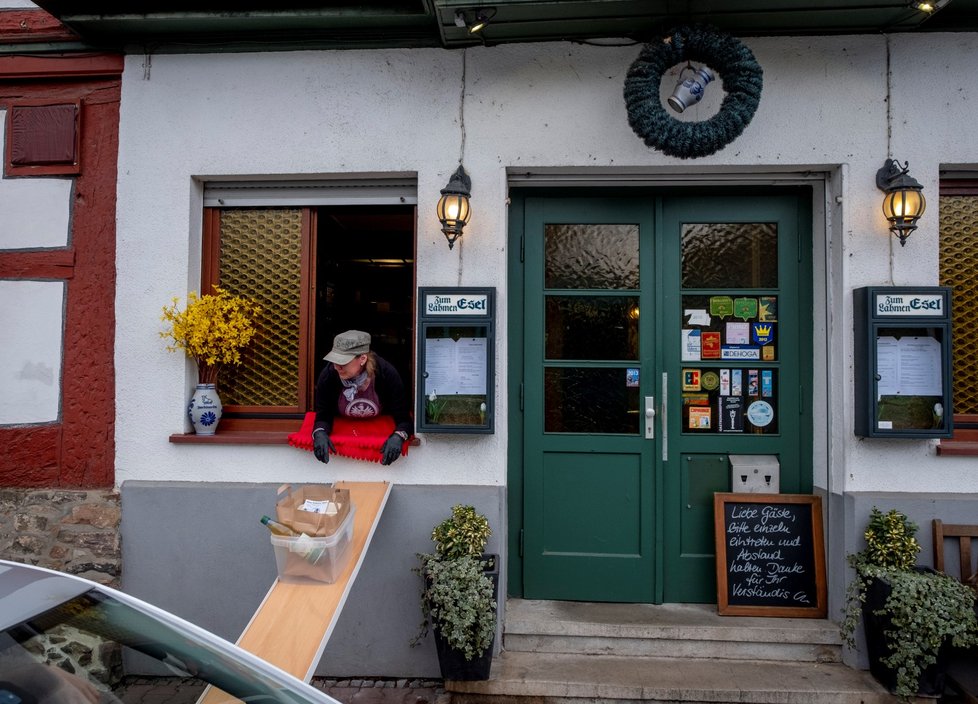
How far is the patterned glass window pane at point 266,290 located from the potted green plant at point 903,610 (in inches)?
148

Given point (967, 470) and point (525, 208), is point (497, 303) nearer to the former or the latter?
point (525, 208)

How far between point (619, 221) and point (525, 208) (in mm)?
661

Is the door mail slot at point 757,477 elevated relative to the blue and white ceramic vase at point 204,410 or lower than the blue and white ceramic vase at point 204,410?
lower

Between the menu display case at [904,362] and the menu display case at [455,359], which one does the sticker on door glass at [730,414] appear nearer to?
the menu display case at [904,362]

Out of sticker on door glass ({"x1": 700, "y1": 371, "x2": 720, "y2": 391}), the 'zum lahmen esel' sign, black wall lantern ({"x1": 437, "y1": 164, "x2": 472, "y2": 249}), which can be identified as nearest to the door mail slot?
sticker on door glass ({"x1": 700, "y1": 371, "x2": 720, "y2": 391})

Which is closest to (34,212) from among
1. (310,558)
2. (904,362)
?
(310,558)

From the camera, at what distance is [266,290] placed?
4.42 m

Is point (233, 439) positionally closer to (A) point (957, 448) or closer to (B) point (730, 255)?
(B) point (730, 255)

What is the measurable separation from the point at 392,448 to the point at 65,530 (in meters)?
2.30

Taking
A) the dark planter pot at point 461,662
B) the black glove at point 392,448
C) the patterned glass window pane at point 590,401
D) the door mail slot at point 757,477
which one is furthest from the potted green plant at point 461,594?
the door mail slot at point 757,477

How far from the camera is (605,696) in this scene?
3.63m

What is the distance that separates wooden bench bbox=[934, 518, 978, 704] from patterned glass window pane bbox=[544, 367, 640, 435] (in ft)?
6.13

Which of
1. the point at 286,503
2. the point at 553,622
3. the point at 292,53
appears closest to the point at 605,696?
the point at 553,622

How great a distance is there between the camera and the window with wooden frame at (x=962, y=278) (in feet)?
13.5
